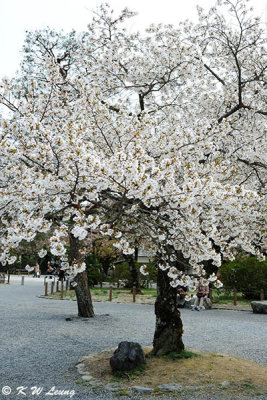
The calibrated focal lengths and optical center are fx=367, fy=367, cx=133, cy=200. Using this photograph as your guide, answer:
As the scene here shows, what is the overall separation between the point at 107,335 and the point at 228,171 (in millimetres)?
5041

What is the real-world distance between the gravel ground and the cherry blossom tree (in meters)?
1.53

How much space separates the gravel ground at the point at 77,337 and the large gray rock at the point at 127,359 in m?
0.63

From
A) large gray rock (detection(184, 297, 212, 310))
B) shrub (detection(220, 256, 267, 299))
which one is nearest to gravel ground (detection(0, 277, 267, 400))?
large gray rock (detection(184, 297, 212, 310))

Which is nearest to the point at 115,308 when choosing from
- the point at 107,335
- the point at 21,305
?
the point at 21,305

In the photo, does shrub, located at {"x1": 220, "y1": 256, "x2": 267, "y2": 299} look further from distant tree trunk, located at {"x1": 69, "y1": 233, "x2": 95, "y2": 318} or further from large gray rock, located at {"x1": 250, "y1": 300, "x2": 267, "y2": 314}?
→ distant tree trunk, located at {"x1": 69, "y1": 233, "x2": 95, "y2": 318}

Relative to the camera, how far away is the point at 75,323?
10.8 meters

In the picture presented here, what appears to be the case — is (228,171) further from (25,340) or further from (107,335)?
(25,340)

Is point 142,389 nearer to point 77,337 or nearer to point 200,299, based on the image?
point 77,337

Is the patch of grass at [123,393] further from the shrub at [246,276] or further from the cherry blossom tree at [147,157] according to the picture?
the shrub at [246,276]

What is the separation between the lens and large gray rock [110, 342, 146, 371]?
5758mm

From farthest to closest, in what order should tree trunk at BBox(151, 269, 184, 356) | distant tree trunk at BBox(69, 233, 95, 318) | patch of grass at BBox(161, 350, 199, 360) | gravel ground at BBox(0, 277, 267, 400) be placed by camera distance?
distant tree trunk at BBox(69, 233, 95, 318) < tree trunk at BBox(151, 269, 184, 356) < patch of grass at BBox(161, 350, 199, 360) < gravel ground at BBox(0, 277, 267, 400)

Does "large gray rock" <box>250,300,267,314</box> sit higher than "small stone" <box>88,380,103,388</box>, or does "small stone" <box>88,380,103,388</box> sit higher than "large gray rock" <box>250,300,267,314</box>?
"large gray rock" <box>250,300,267,314</box>

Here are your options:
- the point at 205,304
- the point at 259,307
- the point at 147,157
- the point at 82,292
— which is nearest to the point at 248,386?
the point at 147,157

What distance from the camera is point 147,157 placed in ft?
16.5
